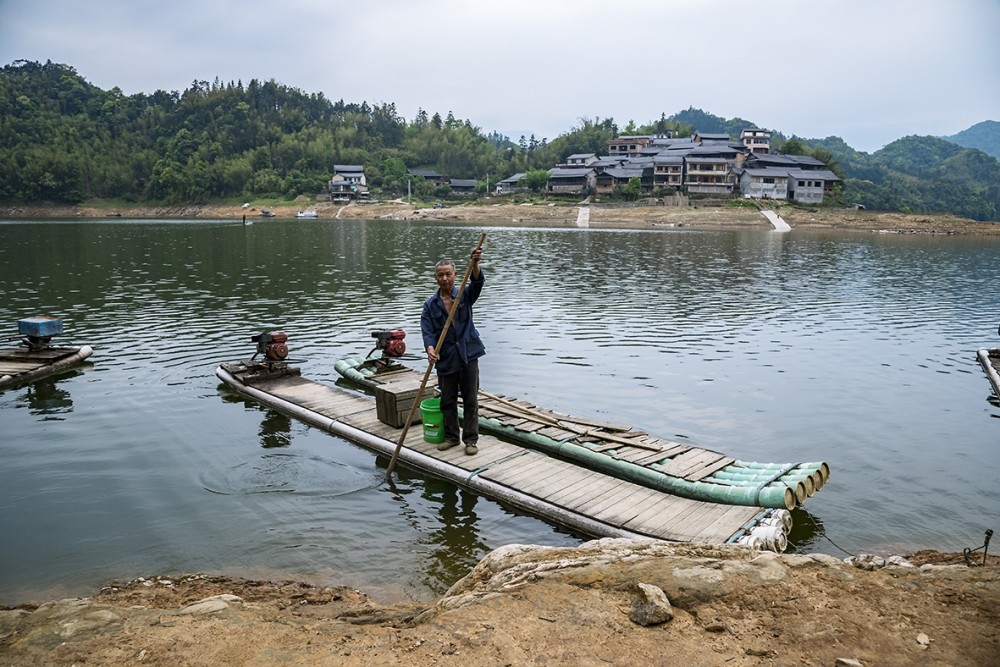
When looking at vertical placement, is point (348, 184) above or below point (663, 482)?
above

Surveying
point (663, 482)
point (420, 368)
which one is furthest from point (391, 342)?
point (663, 482)

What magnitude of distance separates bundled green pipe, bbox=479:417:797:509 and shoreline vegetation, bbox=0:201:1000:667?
1499 millimetres

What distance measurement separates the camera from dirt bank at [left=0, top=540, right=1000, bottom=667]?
173 inches

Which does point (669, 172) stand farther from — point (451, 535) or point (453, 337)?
point (451, 535)

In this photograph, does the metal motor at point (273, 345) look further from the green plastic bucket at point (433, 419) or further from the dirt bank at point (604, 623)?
the dirt bank at point (604, 623)

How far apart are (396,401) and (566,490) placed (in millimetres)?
3929

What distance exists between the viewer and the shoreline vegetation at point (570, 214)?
77375 millimetres

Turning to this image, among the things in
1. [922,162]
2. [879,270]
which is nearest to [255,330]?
[879,270]

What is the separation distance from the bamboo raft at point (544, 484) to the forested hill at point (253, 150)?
111m

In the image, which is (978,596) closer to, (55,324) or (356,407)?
(356,407)

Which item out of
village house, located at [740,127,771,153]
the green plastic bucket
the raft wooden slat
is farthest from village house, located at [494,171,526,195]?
the green plastic bucket

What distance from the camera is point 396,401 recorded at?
11.5 metres

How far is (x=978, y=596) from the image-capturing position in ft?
15.7

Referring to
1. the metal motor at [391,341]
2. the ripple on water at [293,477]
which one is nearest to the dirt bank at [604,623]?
the ripple on water at [293,477]
